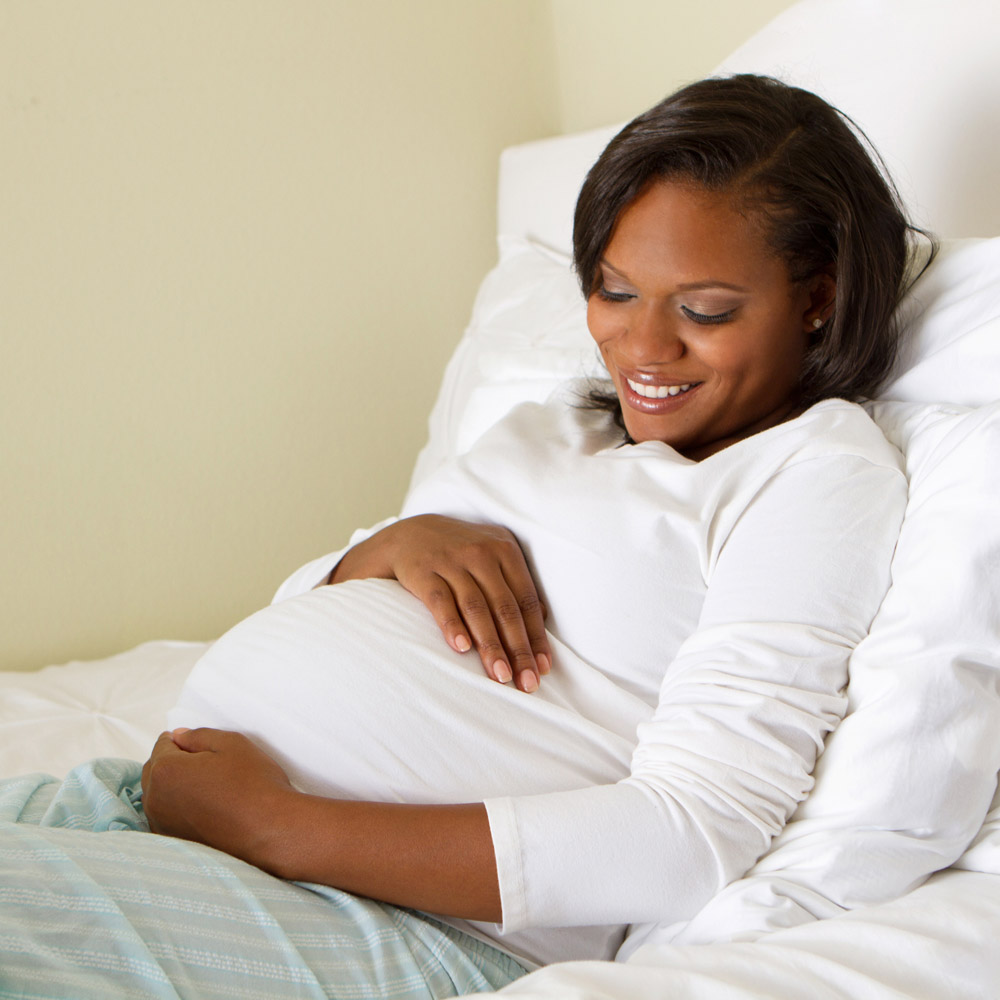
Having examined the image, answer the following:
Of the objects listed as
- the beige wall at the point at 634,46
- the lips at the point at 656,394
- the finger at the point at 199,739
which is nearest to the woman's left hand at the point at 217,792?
the finger at the point at 199,739

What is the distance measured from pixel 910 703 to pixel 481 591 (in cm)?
39

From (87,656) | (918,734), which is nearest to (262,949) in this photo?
(918,734)

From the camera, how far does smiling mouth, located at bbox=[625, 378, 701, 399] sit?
1069 mm

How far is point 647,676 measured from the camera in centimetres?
97

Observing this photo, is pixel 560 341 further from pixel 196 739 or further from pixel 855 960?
pixel 855 960

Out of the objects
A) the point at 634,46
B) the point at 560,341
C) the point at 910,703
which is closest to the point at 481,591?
the point at 910,703

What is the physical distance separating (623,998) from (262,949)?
0.27 m

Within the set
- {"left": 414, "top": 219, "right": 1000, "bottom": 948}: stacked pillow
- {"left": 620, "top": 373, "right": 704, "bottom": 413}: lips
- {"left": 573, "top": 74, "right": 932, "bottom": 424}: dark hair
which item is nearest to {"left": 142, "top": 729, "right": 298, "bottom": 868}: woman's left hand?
{"left": 414, "top": 219, "right": 1000, "bottom": 948}: stacked pillow

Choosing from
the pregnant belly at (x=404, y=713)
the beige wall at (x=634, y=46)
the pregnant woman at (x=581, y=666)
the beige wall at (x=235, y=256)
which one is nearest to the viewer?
the pregnant woman at (x=581, y=666)

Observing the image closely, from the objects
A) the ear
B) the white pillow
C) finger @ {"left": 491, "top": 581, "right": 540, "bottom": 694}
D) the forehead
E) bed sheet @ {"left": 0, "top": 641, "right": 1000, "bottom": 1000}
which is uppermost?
the forehead

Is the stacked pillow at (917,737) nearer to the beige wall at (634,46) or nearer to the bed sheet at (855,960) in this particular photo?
the bed sheet at (855,960)

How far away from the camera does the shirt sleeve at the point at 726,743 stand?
2.63 feet

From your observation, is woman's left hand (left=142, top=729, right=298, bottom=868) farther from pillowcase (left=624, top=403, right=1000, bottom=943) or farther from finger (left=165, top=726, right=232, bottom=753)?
pillowcase (left=624, top=403, right=1000, bottom=943)

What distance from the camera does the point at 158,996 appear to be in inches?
27.4
